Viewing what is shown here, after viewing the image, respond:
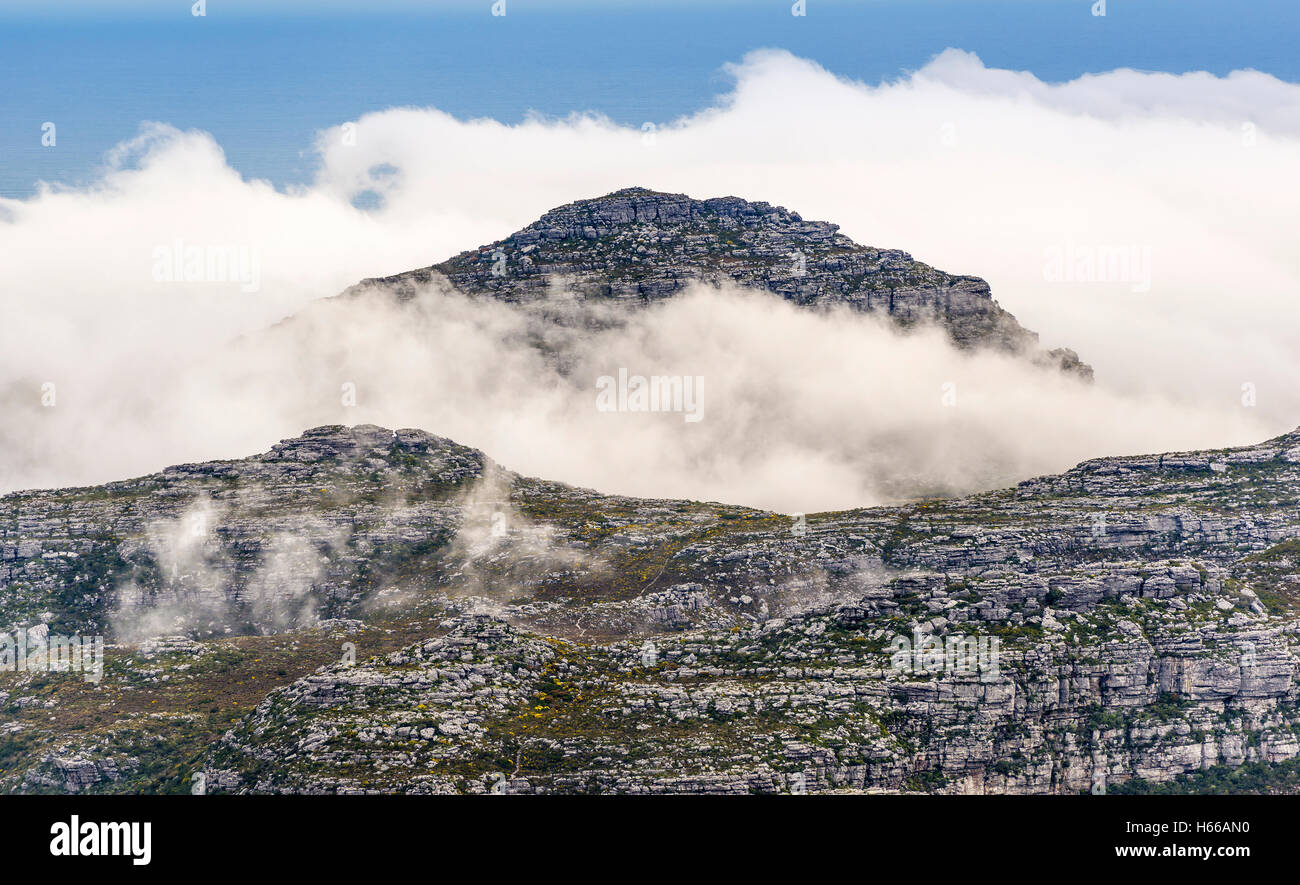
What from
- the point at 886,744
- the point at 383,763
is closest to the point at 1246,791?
the point at 886,744

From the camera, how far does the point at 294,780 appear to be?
18262 centimetres

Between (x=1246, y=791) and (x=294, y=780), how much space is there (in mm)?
103280

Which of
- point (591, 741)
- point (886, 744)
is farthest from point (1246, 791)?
Result: point (591, 741)

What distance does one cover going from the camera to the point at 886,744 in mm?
193875

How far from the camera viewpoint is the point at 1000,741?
199250 millimetres

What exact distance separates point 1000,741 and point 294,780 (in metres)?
77.6
